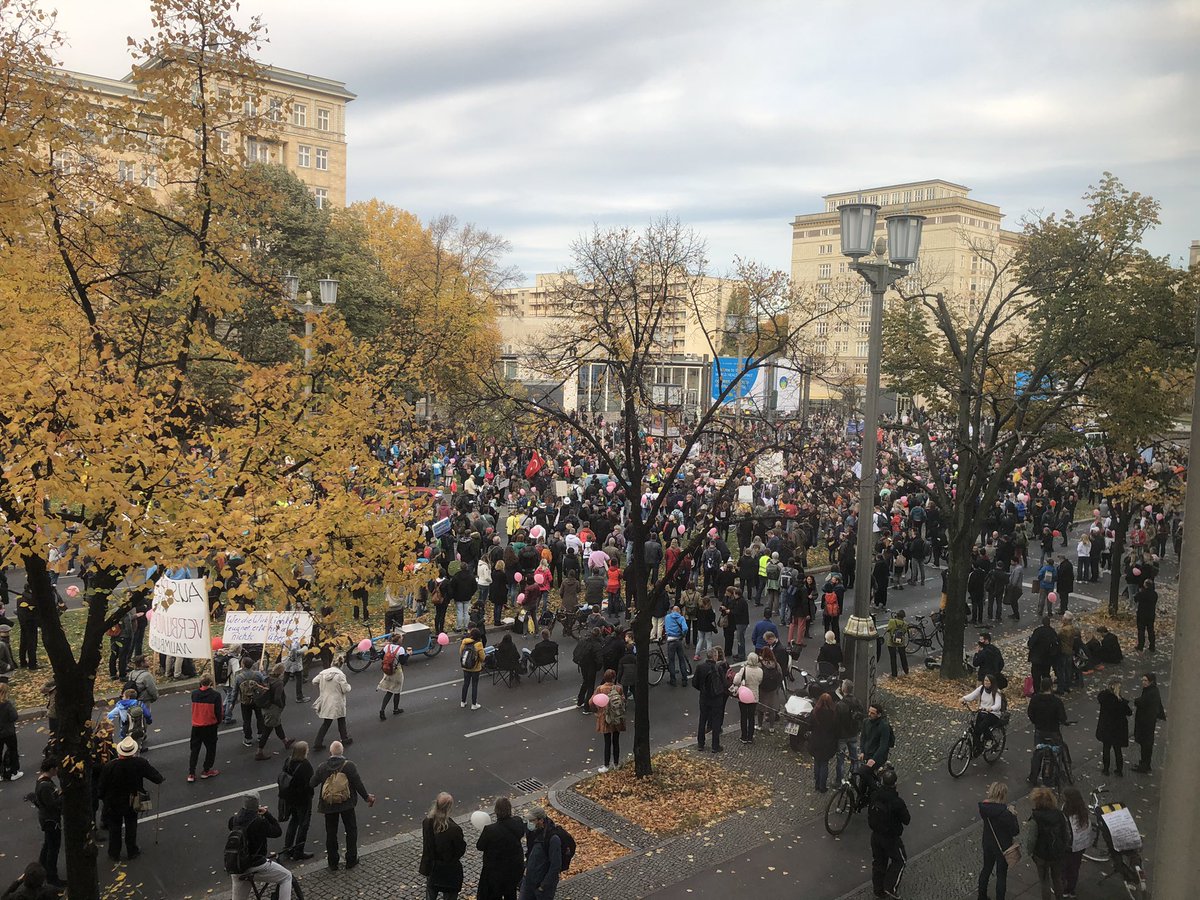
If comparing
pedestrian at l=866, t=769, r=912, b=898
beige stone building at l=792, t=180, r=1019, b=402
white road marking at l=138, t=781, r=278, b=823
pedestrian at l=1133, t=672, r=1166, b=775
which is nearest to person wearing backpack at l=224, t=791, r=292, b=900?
white road marking at l=138, t=781, r=278, b=823

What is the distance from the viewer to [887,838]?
9.52 metres

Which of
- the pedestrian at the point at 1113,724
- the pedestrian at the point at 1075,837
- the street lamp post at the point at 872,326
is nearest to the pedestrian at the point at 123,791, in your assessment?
the street lamp post at the point at 872,326

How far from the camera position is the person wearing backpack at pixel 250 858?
8656 millimetres

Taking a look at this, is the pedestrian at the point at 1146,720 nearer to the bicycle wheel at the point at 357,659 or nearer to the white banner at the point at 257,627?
the white banner at the point at 257,627

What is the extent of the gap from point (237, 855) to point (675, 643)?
980cm

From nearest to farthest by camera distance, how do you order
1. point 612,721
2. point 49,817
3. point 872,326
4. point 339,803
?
point 49,817
point 339,803
point 612,721
point 872,326

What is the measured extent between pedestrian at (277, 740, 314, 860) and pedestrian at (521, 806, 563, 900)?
3.11 metres

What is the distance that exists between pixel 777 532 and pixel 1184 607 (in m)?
21.7

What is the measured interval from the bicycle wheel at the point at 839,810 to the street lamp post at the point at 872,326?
2628 millimetres

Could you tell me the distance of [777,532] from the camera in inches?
1002

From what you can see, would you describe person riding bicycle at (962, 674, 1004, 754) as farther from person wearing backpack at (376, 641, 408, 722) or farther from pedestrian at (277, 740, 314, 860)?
pedestrian at (277, 740, 314, 860)

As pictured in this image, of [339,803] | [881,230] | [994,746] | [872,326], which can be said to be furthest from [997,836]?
[881,230]

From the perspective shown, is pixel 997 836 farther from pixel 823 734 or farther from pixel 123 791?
pixel 123 791

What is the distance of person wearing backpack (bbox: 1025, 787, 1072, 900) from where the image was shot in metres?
9.34
